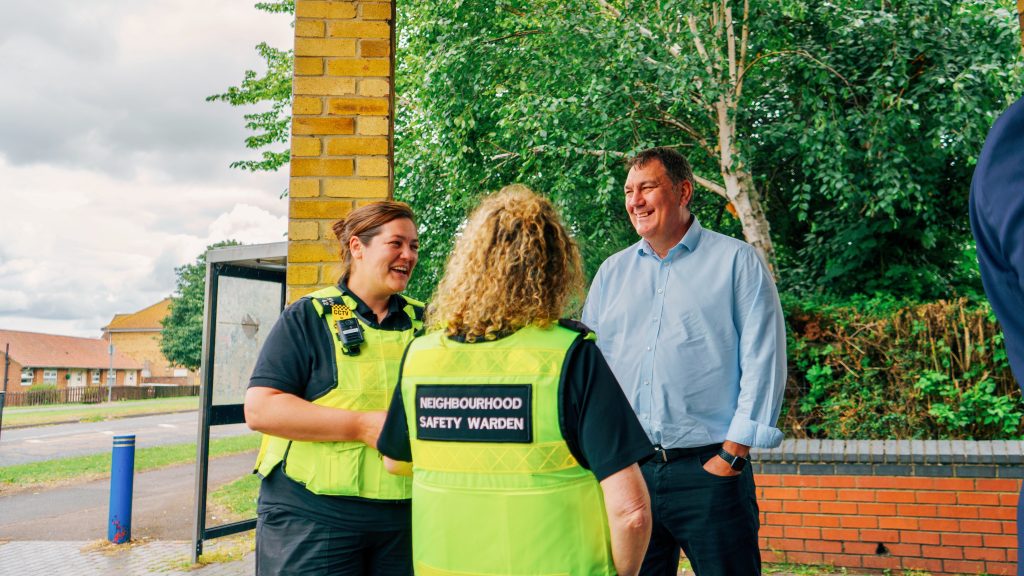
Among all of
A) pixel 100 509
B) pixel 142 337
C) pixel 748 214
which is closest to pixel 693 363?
pixel 748 214

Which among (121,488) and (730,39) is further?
(730,39)

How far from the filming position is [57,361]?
2781 inches

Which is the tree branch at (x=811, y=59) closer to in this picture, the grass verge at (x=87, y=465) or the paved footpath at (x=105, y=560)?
the paved footpath at (x=105, y=560)

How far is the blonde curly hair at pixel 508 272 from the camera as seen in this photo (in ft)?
5.51

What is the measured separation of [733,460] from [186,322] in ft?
231

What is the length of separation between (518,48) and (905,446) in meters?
7.57

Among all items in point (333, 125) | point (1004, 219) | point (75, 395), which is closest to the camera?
point (1004, 219)

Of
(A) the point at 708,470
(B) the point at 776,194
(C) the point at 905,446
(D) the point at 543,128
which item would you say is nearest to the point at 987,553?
(C) the point at 905,446

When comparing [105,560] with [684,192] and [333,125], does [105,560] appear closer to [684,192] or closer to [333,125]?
[333,125]

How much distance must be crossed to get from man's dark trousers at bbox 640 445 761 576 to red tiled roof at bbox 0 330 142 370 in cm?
7161

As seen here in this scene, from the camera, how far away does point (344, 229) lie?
98.7 inches

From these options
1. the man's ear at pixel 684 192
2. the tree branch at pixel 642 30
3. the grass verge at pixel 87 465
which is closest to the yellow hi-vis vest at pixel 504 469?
the man's ear at pixel 684 192

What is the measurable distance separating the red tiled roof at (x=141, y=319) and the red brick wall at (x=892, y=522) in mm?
102711

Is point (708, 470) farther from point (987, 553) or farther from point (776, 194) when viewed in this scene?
point (776, 194)
